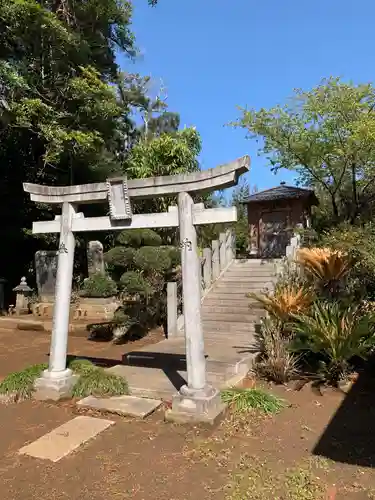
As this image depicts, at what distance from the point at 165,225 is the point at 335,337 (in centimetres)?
298

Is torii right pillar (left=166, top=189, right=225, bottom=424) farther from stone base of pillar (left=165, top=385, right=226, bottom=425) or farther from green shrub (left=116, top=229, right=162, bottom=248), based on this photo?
green shrub (left=116, top=229, right=162, bottom=248)

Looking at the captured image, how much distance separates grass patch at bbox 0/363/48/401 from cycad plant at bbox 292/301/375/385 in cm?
382

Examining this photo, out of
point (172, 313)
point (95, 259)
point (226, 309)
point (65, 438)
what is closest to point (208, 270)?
point (226, 309)

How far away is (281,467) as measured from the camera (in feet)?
11.6

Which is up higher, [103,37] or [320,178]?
[103,37]

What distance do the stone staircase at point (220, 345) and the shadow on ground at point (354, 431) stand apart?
152cm

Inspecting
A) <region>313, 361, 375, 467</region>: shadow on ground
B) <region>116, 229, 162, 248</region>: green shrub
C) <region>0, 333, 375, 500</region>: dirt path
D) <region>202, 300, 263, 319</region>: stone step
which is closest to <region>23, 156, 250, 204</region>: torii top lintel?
<region>0, 333, 375, 500</region>: dirt path

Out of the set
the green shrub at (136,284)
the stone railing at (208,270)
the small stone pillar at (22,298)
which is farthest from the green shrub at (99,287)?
the small stone pillar at (22,298)

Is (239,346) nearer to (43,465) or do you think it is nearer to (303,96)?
(43,465)

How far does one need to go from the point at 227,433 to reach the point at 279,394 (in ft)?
4.95

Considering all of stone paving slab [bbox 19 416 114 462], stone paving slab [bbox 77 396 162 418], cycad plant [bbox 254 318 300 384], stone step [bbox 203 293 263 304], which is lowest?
stone paving slab [bbox 19 416 114 462]

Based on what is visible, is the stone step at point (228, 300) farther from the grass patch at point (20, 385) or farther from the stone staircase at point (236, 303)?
the grass patch at point (20, 385)

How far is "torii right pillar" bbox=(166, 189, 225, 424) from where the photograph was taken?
178 inches

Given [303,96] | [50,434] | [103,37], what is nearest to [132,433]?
[50,434]
